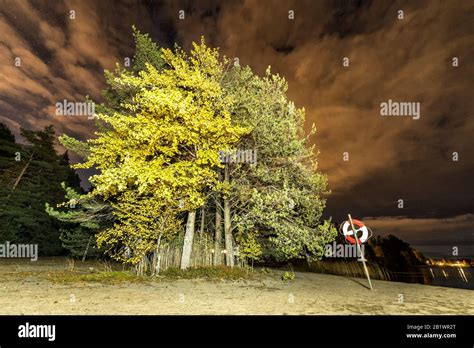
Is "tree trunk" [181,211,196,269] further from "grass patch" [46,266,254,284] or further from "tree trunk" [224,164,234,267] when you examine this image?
"tree trunk" [224,164,234,267]

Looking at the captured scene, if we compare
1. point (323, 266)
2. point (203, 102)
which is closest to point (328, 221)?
point (203, 102)

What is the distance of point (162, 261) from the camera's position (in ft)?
52.2

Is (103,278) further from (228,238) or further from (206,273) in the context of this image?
(228,238)

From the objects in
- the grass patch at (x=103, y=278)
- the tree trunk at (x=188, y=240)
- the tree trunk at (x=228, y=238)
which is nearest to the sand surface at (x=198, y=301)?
the grass patch at (x=103, y=278)

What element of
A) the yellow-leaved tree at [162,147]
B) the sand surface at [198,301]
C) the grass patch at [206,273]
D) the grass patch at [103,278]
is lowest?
the grass patch at [206,273]

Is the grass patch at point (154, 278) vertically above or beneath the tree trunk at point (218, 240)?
beneath

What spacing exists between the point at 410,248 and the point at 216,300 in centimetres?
9991

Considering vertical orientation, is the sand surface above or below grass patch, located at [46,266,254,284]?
above

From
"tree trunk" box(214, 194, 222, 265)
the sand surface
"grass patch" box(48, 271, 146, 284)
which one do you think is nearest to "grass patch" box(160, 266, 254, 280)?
"tree trunk" box(214, 194, 222, 265)

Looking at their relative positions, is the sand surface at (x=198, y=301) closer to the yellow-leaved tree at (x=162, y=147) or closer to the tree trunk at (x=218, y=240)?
the yellow-leaved tree at (x=162, y=147)

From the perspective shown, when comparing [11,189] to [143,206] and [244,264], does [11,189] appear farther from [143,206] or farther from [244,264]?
[244,264]

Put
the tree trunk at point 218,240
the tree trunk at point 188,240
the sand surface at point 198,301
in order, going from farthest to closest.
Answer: the tree trunk at point 218,240, the tree trunk at point 188,240, the sand surface at point 198,301

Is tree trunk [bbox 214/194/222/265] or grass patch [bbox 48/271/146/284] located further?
tree trunk [bbox 214/194/222/265]

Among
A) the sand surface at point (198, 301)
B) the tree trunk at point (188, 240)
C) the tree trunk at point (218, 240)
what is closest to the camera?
the sand surface at point (198, 301)
